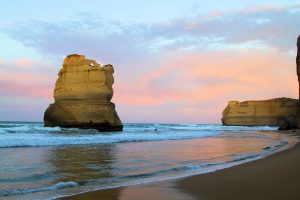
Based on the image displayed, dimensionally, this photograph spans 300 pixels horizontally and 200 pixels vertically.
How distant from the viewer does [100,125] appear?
138 feet

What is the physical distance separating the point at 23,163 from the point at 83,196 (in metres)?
5.40

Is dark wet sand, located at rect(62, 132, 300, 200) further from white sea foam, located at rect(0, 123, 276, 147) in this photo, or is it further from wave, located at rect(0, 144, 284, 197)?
white sea foam, located at rect(0, 123, 276, 147)

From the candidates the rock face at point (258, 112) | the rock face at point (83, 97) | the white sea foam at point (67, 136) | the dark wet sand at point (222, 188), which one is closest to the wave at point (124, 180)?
the dark wet sand at point (222, 188)

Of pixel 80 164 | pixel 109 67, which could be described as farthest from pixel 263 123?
pixel 80 164

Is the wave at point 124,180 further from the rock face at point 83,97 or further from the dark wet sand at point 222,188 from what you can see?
the rock face at point 83,97

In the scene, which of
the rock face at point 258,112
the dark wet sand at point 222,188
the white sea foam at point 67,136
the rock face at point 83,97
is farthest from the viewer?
the rock face at point 258,112

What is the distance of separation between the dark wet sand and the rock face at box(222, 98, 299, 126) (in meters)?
88.7

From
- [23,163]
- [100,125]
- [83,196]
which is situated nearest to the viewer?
[83,196]

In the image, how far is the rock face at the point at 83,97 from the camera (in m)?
42.6

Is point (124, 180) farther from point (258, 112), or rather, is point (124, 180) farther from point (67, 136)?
point (258, 112)

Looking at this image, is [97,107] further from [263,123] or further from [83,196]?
[263,123]

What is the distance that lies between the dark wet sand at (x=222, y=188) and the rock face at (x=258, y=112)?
88746 mm

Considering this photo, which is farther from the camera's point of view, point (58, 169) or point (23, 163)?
point (23, 163)

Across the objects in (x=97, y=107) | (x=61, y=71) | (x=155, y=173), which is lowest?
(x=155, y=173)
